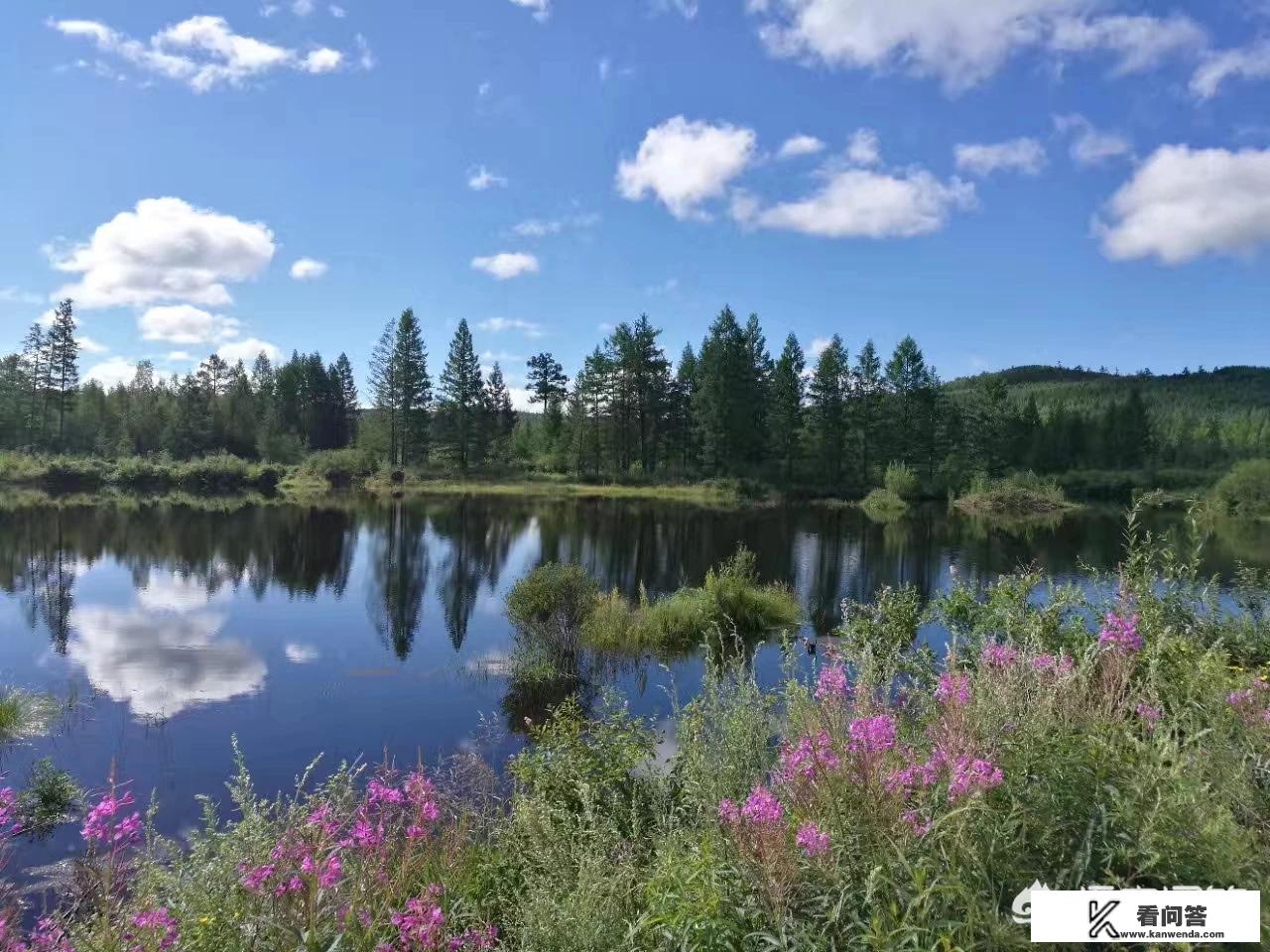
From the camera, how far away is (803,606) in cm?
1950

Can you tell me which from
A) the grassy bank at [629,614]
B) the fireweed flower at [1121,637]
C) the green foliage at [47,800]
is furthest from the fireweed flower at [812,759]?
the grassy bank at [629,614]

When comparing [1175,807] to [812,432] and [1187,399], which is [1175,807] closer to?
[812,432]

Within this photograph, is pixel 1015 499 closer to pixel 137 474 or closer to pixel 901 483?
pixel 901 483

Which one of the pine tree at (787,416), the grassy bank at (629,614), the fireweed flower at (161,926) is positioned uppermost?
the pine tree at (787,416)

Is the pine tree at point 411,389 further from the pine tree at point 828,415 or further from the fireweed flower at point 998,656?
the fireweed flower at point 998,656

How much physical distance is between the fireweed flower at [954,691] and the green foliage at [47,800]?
879 cm

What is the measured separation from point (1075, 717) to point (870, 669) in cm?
102

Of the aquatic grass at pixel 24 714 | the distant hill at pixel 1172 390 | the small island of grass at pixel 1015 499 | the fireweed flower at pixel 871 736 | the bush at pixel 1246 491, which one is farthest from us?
the distant hill at pixel 1172 390

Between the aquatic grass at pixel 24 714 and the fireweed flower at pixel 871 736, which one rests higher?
the fireweed flower at pixel 871 736

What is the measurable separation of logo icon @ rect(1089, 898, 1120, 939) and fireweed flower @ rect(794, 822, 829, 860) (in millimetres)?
809

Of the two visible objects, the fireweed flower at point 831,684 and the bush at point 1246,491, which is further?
the bush at point 1246,491

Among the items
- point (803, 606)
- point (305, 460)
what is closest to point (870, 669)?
point (803, 606)

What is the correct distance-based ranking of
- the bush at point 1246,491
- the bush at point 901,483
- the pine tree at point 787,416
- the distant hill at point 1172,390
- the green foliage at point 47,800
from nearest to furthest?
the green foliage at point 47,800 < the bush at point 1246,491 < the bush at point 901,483 < the pine tree at point 787,416 < the distant hill at point 1172,390

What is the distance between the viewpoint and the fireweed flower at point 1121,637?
4.45 meters
